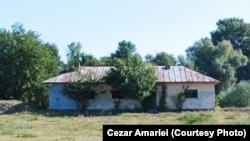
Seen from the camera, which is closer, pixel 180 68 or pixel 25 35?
pixel 180 68

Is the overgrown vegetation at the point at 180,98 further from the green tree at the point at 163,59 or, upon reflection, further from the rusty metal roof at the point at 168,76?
the green tree at the point at 163,59

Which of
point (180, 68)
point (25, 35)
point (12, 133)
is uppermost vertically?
point (25, 35)

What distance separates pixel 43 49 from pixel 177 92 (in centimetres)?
1701

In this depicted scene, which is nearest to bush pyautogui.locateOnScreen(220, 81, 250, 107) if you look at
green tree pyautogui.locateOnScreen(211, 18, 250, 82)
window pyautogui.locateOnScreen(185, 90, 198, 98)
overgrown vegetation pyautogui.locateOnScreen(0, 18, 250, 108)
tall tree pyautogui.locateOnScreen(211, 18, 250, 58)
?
overgrown vegetation pyautogui.locateOnScreen(0, 18, 250, 108)

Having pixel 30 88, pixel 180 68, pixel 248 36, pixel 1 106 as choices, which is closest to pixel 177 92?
pixel 180 68

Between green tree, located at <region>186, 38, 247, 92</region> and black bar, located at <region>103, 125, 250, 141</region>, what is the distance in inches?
2004

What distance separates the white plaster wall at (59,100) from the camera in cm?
4022

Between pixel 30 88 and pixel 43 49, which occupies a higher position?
pixel 43 49

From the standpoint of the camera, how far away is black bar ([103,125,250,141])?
6930mm

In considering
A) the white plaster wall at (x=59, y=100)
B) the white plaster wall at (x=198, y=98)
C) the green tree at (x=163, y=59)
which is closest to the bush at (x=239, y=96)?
the white plaster wall at (x=198, y=98)

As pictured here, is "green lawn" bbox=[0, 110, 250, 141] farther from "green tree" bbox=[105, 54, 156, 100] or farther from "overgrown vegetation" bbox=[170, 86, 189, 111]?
"overgrown vegetation" bbox=[170, 86, 189, 111]

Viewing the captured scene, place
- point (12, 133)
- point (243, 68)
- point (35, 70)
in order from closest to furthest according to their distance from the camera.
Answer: point (12, 133)
point (35, 70)
point (243, 68)

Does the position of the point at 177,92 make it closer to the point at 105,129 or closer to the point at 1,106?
the point at 1,106

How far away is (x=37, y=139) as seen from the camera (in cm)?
1634
